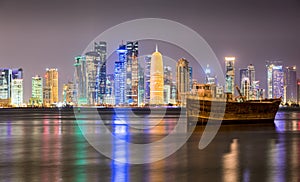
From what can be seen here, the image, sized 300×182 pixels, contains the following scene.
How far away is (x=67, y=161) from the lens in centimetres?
2378

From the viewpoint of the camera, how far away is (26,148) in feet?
102

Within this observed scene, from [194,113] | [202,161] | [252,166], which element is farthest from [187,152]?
[194,113]

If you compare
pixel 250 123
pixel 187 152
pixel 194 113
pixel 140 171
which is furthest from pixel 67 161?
pixel 250 123

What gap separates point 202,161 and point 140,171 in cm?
463

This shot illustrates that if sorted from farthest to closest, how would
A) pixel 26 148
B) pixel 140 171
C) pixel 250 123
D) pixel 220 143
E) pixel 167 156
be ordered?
pixel 250 123 < pixel 220 143 < pixel 26 148 < pixel 167 156 < pixel 140 171

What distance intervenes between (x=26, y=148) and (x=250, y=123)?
125ft

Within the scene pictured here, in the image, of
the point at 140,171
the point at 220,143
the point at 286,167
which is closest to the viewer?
the point at 140,171

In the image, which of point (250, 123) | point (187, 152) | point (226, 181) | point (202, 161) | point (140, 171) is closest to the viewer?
point (226, 181)

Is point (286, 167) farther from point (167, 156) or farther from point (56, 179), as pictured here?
point (56, 179)

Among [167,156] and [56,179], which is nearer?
[56,179]

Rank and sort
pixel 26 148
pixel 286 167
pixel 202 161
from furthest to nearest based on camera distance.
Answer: pixel 26 148, pixel 202 161, pixel 286 167

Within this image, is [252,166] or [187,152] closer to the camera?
[252,166]

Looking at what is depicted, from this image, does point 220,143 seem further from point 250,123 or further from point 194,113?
A: point 250,123

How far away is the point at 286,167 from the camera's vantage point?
70.8 feet
